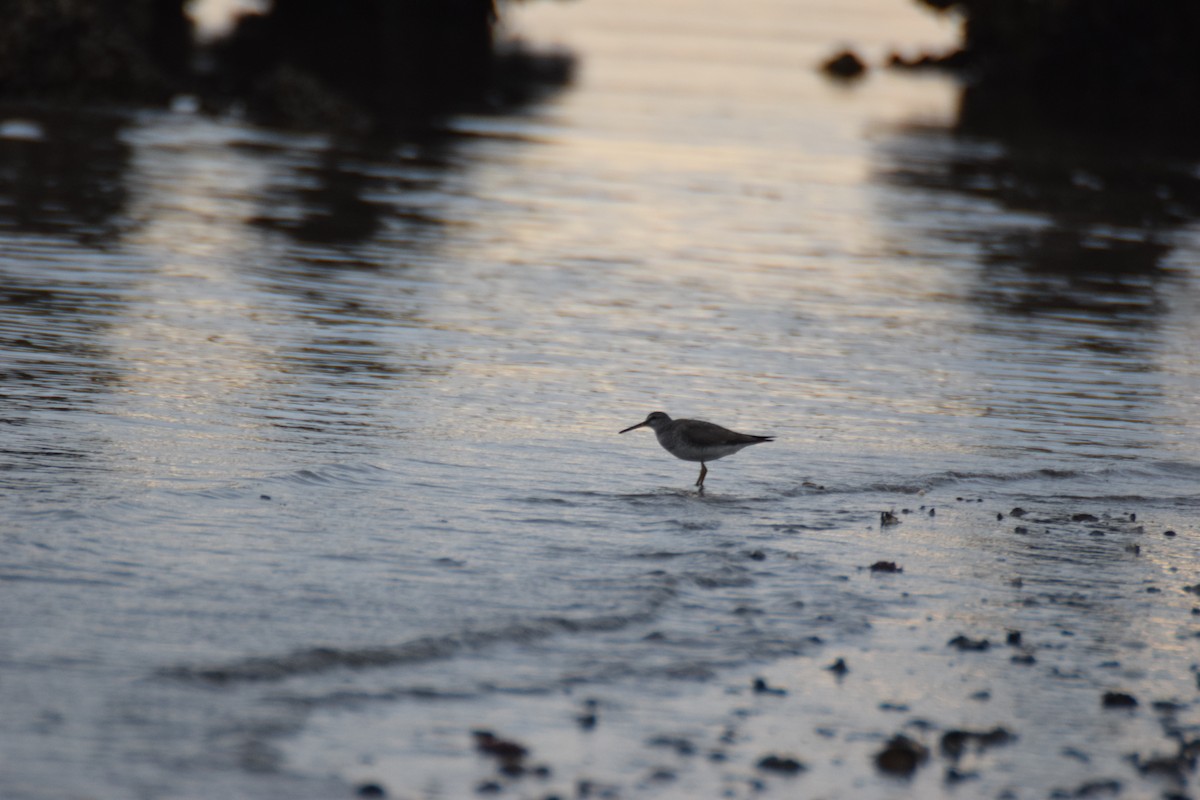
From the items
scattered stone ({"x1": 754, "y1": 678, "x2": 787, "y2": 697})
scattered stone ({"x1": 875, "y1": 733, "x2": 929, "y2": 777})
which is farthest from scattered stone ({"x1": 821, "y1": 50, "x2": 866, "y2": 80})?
scattered stone ({"x1": 875, "y1": 733, "x2": 929, "y2": 777})

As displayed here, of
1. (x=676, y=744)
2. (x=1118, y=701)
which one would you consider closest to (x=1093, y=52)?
(x=1118, y=701)

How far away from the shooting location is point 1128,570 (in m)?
10.6

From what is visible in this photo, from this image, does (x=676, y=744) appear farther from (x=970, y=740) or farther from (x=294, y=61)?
(x=294, y=61)

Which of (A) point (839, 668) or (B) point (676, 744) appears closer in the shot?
(B) point (676, 744)

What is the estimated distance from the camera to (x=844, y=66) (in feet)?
276

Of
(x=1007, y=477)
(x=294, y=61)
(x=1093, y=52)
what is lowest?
(x=1007, y=477)

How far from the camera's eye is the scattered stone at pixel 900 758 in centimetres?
736

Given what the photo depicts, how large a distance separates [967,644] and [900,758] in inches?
67.4

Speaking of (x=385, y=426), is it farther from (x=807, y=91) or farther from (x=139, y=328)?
(x=807, y=91)

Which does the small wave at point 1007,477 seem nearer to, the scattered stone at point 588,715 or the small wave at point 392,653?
the small wave at point 392,653

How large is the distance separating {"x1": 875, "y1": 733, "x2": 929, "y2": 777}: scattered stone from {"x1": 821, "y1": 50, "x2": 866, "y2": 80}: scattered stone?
7850 centimetres

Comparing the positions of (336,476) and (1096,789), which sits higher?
(336,476)

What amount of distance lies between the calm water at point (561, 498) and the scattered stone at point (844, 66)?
5713 centimetres

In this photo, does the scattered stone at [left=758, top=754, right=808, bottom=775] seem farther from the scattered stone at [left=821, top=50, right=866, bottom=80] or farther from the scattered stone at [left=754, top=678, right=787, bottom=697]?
the scattered stone at [left=821, top=50, right=866, bottom=80]
